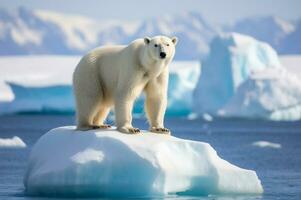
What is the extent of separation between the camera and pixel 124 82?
15281 millimetres

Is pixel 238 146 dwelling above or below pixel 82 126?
below

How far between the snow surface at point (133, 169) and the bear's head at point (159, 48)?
129cm

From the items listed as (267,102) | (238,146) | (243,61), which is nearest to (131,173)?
(238,146)

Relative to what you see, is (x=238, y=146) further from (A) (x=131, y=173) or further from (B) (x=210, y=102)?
(A) (x=131, y=173)

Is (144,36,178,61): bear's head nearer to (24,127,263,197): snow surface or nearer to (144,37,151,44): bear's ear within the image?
(144,37,151,44): bear's ear

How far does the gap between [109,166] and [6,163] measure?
13.0 meters

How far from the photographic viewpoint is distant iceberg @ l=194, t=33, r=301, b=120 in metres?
57.5

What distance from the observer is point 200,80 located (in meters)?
63.3

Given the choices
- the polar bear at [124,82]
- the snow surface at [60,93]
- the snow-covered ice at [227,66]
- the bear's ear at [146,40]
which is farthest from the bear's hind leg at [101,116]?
the snow surface at [60,93]

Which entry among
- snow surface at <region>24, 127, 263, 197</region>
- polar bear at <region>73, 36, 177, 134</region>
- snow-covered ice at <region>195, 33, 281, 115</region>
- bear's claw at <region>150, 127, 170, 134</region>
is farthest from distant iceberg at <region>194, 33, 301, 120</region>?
snow surface at <region>24, 127, 263, 197</region>

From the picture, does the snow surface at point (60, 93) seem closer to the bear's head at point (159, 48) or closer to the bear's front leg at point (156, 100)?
the bear's front leg at point (156, 100)

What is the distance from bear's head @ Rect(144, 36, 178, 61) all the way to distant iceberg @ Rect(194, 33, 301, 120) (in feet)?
137

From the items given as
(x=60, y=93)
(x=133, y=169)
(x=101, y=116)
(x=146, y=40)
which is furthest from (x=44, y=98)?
(x=133, y=169)

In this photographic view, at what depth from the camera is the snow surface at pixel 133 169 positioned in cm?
1489
